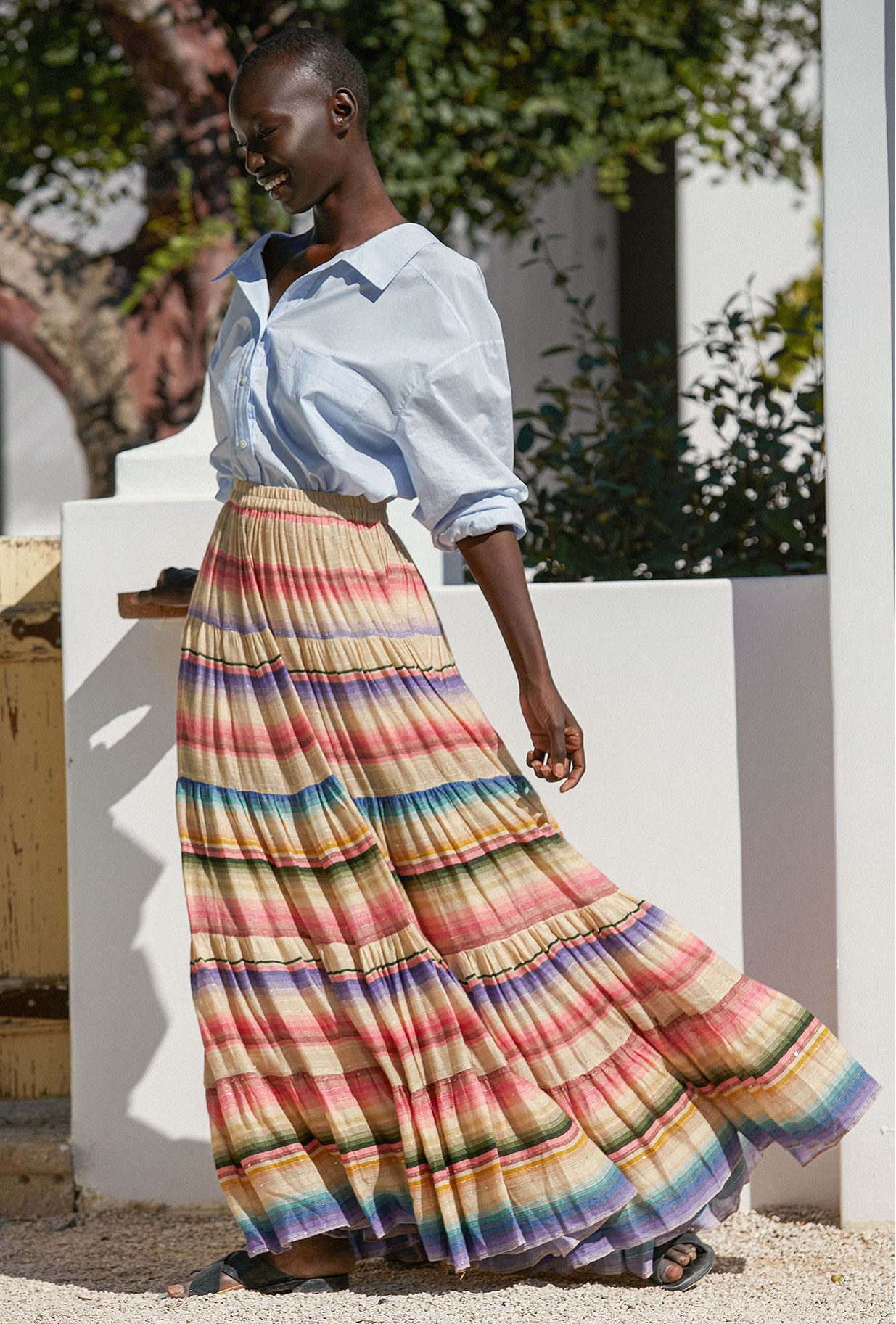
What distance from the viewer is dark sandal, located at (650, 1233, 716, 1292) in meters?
2.22

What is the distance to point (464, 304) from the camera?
2.08 metres

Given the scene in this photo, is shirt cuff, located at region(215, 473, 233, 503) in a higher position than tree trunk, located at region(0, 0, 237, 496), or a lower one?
lower

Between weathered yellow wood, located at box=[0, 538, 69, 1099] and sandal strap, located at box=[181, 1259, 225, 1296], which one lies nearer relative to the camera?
sandal strap, located at box=[181, 1259, 225, 1296]

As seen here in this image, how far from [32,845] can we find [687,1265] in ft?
5.27

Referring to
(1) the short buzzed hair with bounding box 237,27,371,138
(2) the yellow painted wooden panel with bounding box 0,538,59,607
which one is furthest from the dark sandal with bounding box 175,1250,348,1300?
(1) the short buzzed hair with bounding box 237,27,371,138

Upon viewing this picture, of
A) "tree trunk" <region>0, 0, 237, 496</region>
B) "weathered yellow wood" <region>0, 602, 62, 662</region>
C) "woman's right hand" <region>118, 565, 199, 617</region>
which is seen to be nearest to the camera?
"woman's right hand" <region>118, 565, 199, 617</region>

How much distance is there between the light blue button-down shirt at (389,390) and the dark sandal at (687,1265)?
120 centimetres

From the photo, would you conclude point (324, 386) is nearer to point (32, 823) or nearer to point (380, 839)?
point (380, 839)

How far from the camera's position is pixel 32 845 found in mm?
2988

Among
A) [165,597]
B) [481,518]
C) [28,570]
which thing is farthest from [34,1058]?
[481,518]

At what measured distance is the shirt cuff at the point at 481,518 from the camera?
2.05 meters

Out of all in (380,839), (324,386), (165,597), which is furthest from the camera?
(165,597)

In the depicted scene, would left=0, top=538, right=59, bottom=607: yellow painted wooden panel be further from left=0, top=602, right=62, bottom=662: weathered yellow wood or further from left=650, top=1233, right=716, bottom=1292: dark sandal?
left=650, top=1233, right=716, bottom=1292: dark sandal

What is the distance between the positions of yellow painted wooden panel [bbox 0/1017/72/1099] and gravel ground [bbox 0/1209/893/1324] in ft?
1.15
